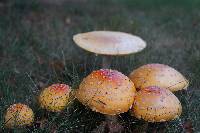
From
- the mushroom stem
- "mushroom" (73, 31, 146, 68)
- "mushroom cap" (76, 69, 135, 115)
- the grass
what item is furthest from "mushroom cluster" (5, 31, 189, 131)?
the mushroom stem

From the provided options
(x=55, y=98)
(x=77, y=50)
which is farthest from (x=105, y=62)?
(x=55, y=98)

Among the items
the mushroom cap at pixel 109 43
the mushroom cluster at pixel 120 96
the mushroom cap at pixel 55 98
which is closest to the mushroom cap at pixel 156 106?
the mushroom cluster at pixel 120 96

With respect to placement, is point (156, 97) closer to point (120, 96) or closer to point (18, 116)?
point (120, 96)

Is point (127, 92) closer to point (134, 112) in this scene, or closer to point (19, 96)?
point (134, 112)

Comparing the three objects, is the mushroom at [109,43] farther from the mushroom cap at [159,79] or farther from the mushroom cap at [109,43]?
the mushroom cap at [159,79]

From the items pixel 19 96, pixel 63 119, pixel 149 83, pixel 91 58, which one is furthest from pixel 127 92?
pixel 91 58

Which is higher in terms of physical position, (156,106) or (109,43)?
(109,43)
